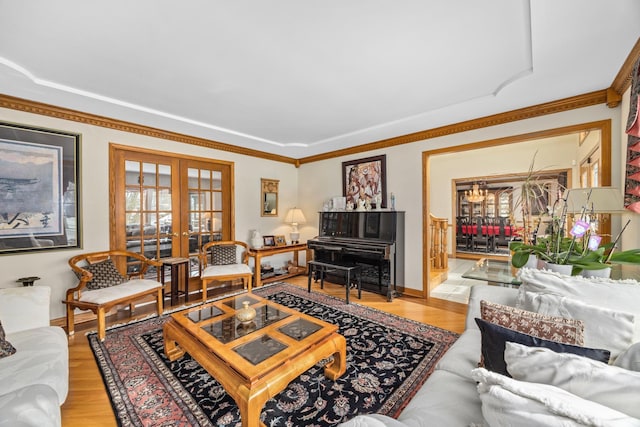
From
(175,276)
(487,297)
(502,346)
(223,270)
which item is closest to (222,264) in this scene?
(223,270)

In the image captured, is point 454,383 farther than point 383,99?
No


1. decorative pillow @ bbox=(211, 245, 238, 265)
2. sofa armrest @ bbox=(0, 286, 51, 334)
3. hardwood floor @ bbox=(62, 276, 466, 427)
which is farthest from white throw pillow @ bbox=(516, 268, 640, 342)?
decorative pillow @ bbox=(211, 245, 238, 265)

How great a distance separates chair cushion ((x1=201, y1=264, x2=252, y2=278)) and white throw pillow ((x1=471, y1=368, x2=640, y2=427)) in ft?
10.9

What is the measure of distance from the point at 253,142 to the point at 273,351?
3502 mm

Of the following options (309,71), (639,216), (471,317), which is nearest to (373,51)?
(309,71)

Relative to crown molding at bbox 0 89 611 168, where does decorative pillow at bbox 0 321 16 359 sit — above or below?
below

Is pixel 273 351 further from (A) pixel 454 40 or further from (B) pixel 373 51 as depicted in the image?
(A) pixel 454 40

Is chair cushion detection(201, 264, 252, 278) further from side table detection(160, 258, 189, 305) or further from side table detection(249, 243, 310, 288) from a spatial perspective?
side table detection(249, 243, 310, 288)

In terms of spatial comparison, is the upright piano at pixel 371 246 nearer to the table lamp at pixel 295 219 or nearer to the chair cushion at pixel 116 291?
the table lamp at pixel 295 219

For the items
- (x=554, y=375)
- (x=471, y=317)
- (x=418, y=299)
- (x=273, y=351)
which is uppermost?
(x=554, y=375)

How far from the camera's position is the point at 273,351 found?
67.4 inches

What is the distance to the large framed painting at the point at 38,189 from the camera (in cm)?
267

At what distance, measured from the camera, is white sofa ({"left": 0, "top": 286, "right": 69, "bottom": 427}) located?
1.14 meters

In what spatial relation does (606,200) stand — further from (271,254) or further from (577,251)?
(271,254)
